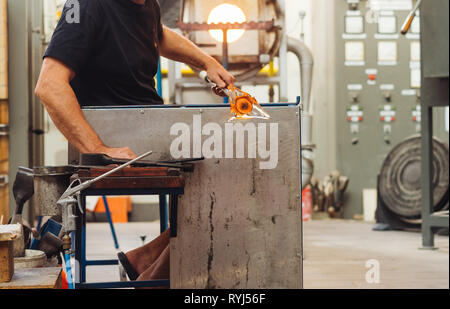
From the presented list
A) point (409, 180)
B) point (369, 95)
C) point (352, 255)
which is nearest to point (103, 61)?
point (352, 255)

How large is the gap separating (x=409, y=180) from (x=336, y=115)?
6.72 feet

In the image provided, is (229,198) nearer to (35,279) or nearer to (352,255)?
(35,279)

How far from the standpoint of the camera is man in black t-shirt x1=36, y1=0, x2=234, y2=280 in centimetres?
120

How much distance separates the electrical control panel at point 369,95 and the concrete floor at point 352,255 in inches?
63.3

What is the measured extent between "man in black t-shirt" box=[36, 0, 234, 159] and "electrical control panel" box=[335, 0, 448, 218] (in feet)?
17.6

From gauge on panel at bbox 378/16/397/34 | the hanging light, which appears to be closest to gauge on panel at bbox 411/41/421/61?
gauge on panel at bbox 378/16/397/34

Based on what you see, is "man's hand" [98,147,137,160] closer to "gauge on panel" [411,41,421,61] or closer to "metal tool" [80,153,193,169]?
"metal tool" [80,153,193,169]

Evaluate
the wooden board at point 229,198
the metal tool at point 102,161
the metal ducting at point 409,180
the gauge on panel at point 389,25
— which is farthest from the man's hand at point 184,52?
the gauge on panel at point 389,25

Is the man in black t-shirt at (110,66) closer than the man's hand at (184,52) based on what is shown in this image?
Yes

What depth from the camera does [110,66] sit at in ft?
4.72

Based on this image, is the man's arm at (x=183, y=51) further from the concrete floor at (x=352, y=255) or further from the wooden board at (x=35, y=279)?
the concrete floor at (x=352, y=255)

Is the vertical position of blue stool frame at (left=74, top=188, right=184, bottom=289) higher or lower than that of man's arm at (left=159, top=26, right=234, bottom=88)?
lower

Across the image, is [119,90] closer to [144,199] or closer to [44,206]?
[44,206]

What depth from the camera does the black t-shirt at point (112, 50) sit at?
1293 millimetres
